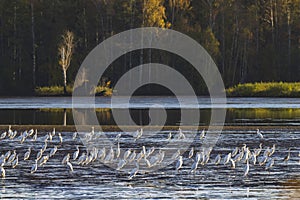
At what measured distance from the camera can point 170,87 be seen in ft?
215

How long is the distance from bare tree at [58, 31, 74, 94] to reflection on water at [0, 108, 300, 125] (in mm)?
20864

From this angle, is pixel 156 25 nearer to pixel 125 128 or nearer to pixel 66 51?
pixel 66 51

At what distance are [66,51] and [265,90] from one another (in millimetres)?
15798

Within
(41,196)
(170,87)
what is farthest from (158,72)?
(41,196)

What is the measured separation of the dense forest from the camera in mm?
65375

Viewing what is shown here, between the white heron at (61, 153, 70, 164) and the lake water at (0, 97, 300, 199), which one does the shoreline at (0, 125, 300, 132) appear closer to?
the lake water at (0, 97, 300, 199)

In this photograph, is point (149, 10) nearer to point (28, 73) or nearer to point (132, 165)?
point (28, 73)

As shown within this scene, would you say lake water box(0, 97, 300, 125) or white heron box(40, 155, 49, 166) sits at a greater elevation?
white heron box(40, 155, 49, 166)

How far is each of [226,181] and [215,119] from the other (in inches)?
692

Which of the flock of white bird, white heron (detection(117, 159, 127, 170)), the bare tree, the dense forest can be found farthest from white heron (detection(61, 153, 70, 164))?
the dense forest

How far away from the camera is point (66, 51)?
64250 mm

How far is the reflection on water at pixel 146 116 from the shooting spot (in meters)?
33.8

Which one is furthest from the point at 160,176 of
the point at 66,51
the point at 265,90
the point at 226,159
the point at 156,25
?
the point at 156,25

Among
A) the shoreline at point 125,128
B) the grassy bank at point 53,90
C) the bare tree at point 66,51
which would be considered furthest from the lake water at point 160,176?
the bare tree at point 66,51
